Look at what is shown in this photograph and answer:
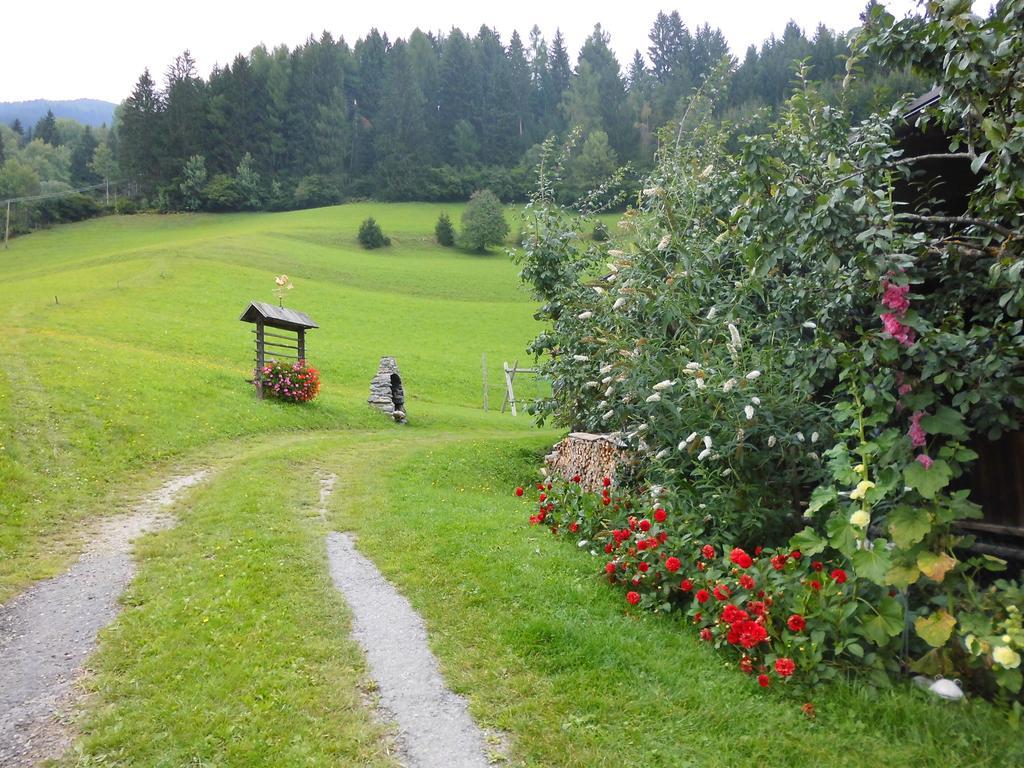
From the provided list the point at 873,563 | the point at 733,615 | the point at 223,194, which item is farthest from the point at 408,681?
the point at 223,194

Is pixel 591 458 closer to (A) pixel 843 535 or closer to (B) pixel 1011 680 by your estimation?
(A) pixel 843 535

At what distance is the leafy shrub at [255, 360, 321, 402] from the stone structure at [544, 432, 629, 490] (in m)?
9.97

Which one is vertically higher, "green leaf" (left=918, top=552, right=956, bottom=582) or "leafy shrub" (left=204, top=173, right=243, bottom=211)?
"leafy shrub" (left=204, top=173, right=243, bottom=211)

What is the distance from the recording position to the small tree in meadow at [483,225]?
2265 inches

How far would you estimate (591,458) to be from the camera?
9.45m

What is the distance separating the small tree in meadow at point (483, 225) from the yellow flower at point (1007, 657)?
182 ft

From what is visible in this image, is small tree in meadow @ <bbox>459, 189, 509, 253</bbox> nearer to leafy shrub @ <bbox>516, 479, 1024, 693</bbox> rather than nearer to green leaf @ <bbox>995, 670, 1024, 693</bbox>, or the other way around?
leafy shrub @ <bbox>516, 479, 1024, 693</bbox>

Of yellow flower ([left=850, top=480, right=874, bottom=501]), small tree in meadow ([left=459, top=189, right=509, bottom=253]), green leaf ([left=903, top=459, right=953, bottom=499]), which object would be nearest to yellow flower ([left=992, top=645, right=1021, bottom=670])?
green leaf ([left=903, top=459, right=953, bottom=499])

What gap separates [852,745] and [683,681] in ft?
3.48

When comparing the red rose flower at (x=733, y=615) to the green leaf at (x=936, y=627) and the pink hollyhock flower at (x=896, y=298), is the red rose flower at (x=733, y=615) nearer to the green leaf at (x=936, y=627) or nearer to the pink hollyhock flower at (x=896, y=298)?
the green leaf at (x=936, y=627)

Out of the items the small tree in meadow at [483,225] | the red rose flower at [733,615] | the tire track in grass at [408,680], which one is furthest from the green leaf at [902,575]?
the small tree in meadow at [483,225]

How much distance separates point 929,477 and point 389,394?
17252 millimetres

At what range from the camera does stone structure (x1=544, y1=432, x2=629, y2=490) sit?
28.6 ft

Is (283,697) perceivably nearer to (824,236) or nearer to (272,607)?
(272,607)
